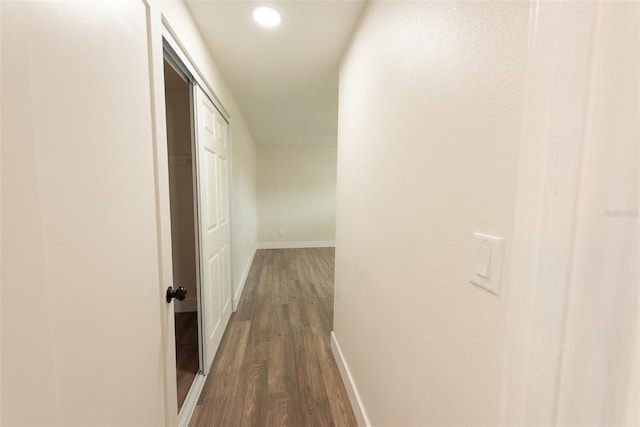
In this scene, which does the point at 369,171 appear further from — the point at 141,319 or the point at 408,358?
the point at 141,319

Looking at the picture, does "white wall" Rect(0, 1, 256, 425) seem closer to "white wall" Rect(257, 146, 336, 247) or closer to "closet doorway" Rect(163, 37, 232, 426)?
"closet doorway" Rect(163, 37, 232, 426)

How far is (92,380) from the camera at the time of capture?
0.62 meters

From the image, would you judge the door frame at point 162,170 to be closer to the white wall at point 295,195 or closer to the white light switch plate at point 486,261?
the white light switch plate at point 486,261

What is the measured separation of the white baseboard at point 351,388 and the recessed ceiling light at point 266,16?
2243 mm

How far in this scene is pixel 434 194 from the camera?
77cm

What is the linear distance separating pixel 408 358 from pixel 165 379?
3.17 ft

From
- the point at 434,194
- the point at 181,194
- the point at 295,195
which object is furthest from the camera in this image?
the point at 295,195

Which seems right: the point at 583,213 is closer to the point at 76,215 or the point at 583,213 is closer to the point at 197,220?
the point at 76,215

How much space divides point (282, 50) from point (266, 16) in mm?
363

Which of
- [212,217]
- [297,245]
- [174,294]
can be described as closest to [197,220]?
[212,217]

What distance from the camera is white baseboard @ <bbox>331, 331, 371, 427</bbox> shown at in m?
1.39

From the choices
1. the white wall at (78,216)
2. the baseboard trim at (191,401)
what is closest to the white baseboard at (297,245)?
the baseboard trim at (191,401)

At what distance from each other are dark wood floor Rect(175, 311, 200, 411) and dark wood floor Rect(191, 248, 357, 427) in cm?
13

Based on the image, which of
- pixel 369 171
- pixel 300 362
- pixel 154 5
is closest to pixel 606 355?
pixel 369 171
